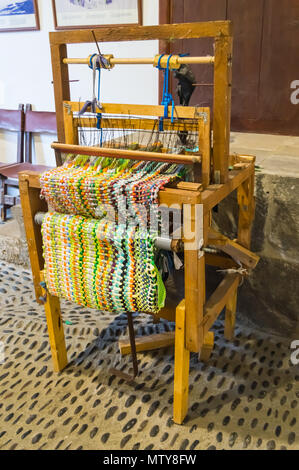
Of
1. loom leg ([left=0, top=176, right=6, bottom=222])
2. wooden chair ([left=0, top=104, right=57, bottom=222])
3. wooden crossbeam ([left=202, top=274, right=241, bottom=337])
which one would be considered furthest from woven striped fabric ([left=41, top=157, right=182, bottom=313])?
loom leg ([left=0, top=176, right=6, bottom=222])

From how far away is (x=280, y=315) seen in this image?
2.04 meters

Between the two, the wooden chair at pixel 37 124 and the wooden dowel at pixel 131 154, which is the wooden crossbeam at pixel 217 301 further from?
the wooden chair at pixel 37 124

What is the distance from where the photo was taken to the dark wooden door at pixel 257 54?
2482mm

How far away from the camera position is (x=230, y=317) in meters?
2.02

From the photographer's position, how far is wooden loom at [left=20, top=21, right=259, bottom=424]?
1.28 m

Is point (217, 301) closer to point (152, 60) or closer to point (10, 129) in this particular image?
point (152, 60)

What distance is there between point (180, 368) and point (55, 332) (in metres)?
0.59

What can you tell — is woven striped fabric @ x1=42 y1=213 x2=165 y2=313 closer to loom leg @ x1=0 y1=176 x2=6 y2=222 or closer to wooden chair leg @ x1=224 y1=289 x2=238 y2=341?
wooden chair leg @ x1=224 y1=289 x2=238 y2=341

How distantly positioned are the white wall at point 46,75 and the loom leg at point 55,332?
1779 mm

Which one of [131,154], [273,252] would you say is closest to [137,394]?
[273,252]

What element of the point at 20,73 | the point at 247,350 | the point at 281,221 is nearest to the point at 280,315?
the point at 247,350

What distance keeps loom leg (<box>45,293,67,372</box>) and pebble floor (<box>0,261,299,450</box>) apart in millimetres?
54

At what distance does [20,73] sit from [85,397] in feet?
9.70

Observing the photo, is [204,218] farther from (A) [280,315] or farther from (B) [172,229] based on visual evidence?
(A) [280,315]
